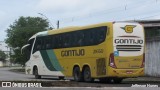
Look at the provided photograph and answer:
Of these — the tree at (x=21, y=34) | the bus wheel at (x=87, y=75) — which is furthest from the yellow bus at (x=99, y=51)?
the tree at (x=21, y=34)

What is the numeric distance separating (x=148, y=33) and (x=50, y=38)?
1287 centimetres

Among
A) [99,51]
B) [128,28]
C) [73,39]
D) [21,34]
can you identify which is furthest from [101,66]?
[21,34]

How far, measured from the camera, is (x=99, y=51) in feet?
88.0

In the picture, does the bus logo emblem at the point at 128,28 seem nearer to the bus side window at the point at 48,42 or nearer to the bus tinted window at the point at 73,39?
the bus tinted window at the point at 73,39

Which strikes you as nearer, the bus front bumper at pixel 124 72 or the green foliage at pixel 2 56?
the bus front bumper at pixel 124 72

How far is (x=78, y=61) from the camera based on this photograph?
96.4 ft

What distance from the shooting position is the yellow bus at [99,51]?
2598 cm

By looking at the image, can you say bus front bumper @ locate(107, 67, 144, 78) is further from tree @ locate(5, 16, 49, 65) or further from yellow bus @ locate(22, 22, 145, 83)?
tree @ locate(5, 16, 49, 65)

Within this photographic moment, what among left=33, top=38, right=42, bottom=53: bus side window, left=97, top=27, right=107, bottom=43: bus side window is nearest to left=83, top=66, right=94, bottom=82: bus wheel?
left=97, top=27, right=107, bottom=43: bus side window

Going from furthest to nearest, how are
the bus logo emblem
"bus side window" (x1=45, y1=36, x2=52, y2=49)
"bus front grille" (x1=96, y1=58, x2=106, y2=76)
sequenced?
"bus side window" (x1=45, y1=36, x2=52, y2=49) → "bus front grille" (x1=96, y1=58, x2=106, y2=76) → the bus logo emblem

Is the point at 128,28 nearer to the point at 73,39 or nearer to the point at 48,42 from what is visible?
the point at 73,39

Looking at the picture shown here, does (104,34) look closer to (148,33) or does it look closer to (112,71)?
(112,71)

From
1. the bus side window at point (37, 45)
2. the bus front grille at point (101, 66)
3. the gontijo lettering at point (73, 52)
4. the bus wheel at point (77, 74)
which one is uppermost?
the bus side window at point (37, 45)

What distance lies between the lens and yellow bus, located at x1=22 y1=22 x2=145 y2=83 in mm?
25984
